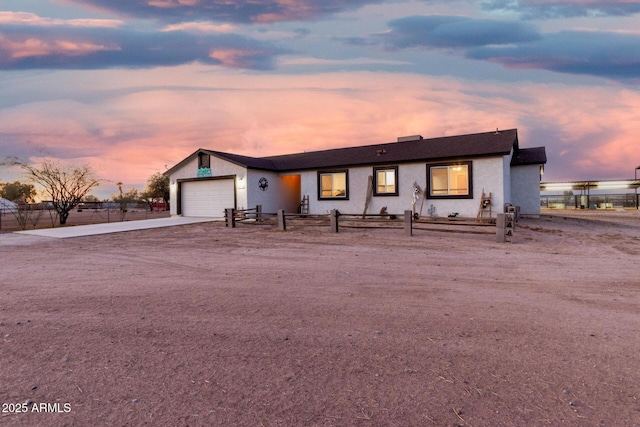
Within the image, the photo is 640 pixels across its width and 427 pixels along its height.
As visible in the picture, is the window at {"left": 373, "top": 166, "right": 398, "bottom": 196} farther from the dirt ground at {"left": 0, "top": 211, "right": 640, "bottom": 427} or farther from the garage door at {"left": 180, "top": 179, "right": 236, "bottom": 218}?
the dirt ground at {"left": 0, "top": 211, "right": 640, "bottom": 427}

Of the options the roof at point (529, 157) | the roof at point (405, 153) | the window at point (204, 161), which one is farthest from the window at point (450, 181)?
the window at point (204, 161)

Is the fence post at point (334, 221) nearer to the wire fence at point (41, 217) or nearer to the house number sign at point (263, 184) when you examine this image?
the house number sign at point (263, 184)

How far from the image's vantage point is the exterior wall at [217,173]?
2064 cm

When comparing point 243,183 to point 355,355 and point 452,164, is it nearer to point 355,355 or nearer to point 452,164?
point 452,164

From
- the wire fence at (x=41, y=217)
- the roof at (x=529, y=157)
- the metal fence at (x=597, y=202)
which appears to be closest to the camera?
the roof at (x=529, y=157)

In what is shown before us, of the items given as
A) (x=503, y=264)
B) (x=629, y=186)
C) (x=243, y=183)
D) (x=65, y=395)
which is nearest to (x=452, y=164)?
(x=503, y=264)

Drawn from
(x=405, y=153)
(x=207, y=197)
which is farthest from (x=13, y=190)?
(x=405, y=153)

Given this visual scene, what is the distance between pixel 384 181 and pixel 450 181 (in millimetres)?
3514

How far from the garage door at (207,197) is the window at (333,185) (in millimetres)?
5557

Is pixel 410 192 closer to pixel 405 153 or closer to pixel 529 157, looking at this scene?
pixel 405 153

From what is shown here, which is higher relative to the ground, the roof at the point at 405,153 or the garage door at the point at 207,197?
the roof at the point at 405,153

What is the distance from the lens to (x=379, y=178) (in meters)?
19.3

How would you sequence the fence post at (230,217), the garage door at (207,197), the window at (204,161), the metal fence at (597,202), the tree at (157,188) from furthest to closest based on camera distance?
the tree at (157,188) → the metal fence at (597,202) → the window at (204,161) → the garage door at (207,197) → the fence post at (230,217)

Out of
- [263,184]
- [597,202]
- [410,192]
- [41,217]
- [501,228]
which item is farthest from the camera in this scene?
[597,202]
